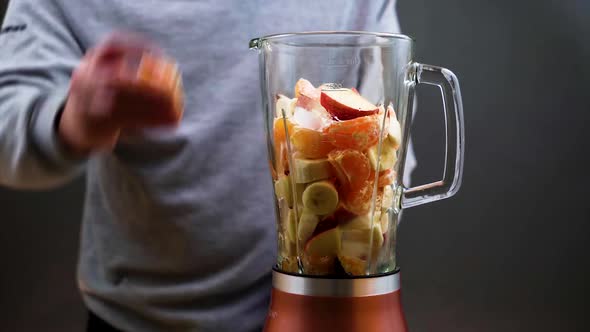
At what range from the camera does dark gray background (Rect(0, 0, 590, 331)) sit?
5.65 feet

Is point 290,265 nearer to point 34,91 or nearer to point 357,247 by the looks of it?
point 357,247

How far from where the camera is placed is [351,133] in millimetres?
501

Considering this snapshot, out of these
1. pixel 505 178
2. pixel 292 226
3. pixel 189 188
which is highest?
pixel 292 226

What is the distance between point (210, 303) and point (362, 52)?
0.39 metres

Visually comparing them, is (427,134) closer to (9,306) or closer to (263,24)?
(263,24)

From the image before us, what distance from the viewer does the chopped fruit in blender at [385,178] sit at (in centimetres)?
53

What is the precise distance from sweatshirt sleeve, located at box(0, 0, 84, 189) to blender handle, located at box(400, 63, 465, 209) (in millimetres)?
295

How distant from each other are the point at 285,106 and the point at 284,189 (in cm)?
6

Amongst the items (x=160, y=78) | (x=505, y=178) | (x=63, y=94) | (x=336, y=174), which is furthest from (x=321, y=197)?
(x=505, y=178)

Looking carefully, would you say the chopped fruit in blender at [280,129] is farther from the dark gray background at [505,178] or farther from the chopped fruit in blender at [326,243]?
the dark gray background at [505,178]

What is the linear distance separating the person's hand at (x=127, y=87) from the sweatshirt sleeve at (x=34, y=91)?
104 millimetres

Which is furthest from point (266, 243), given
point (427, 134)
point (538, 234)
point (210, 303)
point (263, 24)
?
point (538, 234)

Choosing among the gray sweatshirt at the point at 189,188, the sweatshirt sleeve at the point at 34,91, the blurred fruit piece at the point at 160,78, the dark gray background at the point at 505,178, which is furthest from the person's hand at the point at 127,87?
the dark gray background at the point at 505,178

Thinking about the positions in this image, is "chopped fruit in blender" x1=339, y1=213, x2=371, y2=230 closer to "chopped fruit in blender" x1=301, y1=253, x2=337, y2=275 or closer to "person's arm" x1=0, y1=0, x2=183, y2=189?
"chopped fruit in blender" x1=301, y1=253, x2=337, y2=275
